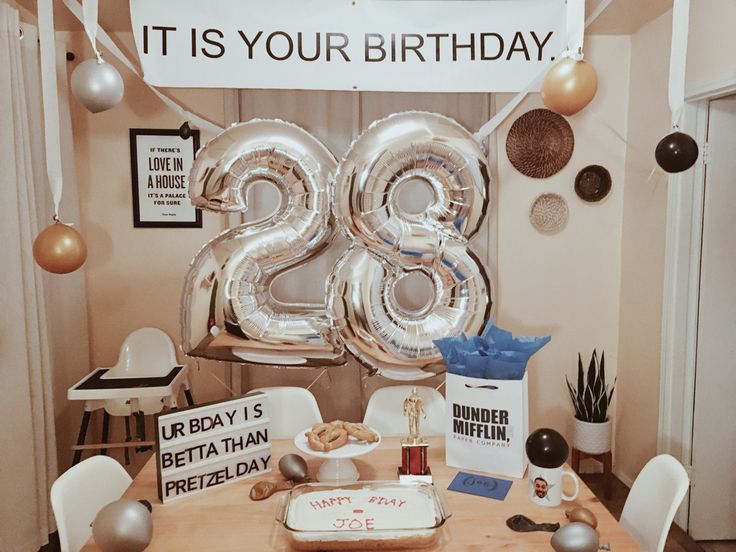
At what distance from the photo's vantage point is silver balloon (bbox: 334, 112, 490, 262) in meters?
1.72

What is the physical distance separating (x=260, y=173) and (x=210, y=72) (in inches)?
17.9

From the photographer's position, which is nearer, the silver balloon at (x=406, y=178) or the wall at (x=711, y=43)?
the silver balloon at (x=406, y=178)

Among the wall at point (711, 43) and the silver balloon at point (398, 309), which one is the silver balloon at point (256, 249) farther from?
the wall at point (711, 43)

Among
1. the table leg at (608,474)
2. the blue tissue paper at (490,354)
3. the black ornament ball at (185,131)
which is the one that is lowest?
the table leg at (608,474)

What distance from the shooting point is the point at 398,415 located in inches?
93.3

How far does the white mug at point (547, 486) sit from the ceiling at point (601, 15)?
205cm

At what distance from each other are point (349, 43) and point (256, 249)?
2.61ft

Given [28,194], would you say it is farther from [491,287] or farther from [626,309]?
[626,309]

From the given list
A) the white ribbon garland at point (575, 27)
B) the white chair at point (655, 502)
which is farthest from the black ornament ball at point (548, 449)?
the white ribbon garland at point (575, 27)

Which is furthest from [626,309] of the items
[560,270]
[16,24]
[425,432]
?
[16,24]

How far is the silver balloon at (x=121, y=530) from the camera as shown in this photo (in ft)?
3.98

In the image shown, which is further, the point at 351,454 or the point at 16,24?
the point at 16,24

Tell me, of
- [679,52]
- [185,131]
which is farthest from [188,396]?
[679,52]

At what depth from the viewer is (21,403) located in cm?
239
